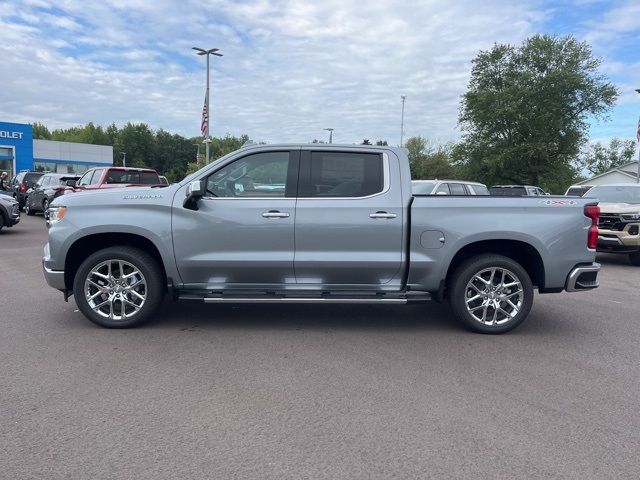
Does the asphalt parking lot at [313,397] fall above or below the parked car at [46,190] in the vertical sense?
below

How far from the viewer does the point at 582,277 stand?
5.73 meters

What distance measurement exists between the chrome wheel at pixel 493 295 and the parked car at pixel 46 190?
17600 millimetres

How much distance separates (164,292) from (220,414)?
7.81 ft

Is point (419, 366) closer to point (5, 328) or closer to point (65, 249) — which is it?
point (65, 249)

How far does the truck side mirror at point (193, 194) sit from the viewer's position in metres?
5.39

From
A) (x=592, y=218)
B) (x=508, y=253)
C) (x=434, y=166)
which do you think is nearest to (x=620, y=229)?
(x=592, y=218)

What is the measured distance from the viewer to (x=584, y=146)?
44281 mm

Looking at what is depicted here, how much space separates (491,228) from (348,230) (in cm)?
150

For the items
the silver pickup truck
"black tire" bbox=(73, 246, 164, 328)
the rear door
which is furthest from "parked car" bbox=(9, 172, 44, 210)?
the rear door

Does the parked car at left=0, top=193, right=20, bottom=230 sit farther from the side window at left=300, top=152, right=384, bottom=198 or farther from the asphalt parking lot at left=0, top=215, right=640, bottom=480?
the side window at left=300, top=152, right=384, bottom=198

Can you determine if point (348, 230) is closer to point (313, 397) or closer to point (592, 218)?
point (313, 397)

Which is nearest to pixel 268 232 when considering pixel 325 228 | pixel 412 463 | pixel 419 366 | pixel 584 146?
pixel 325 228

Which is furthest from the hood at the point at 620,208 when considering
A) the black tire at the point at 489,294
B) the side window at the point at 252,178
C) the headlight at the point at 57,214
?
the headlight at the point at 57,214

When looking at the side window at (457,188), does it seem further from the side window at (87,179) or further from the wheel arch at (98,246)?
the wheel arch at (98,246)
